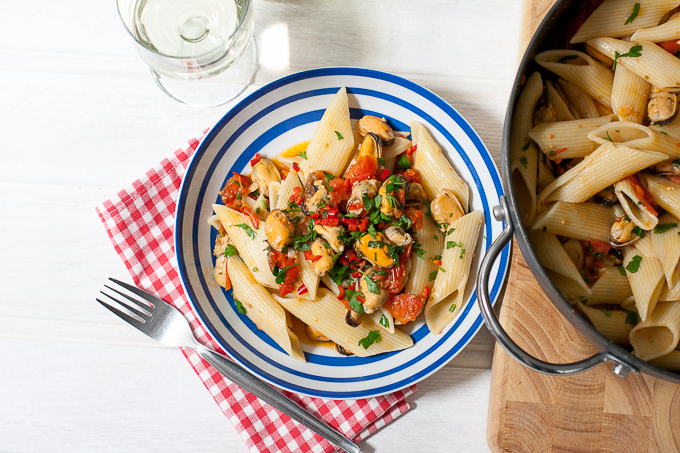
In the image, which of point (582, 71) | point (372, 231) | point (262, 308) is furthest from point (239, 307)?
point (582, 71)

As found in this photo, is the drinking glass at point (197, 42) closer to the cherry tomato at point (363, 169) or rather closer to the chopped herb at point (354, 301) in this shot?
the cherry tomato at point (363, 169)

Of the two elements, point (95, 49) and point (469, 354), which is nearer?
point (469, 354)

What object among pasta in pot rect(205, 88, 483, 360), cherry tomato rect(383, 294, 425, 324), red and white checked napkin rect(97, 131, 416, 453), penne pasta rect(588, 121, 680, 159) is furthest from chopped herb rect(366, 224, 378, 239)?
penne pasta rect(588, 121, 680, 159)

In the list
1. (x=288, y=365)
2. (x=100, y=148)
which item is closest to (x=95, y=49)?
(x=100, y=148)

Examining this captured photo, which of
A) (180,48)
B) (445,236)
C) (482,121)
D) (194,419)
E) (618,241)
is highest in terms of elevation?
(180,48)

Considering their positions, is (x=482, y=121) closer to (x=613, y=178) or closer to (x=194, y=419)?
(x=613, y=178)

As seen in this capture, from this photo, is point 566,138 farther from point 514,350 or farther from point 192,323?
point 192,323

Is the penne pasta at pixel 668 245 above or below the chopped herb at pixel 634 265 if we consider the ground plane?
above

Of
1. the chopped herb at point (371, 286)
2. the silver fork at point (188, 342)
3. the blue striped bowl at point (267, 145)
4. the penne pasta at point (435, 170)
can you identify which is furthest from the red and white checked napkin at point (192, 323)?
the penne pasta at point (435, 170)
